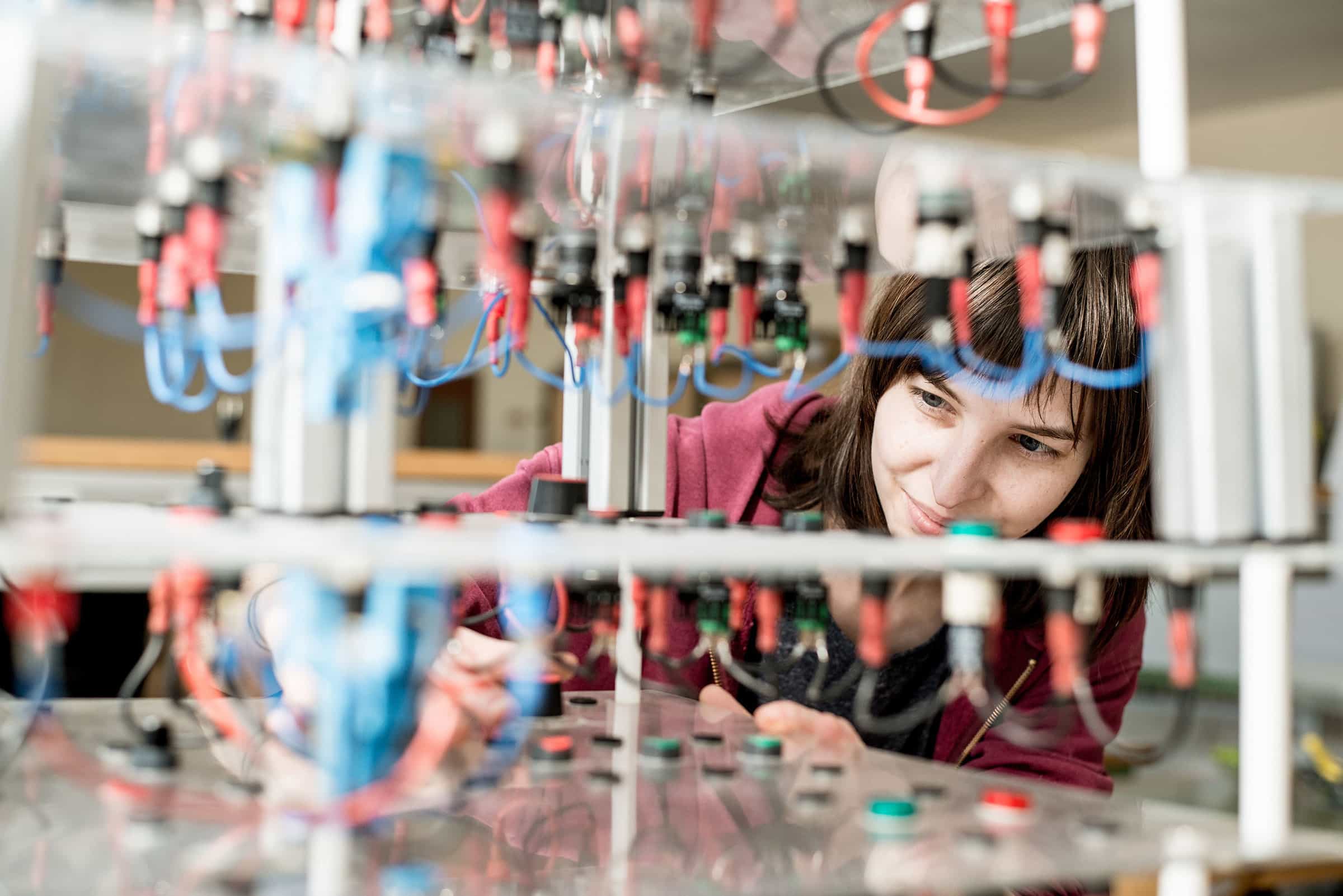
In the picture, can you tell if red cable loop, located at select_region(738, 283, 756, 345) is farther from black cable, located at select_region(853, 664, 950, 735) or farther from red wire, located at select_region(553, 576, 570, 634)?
black cable, located at select_region(853, 664, 950, 735)

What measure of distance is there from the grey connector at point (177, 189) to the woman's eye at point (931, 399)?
0.83 meters

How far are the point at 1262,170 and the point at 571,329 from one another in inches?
151

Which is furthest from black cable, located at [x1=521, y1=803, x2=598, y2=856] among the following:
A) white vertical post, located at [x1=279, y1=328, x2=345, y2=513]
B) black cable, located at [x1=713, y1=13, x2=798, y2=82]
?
black cable, located at [x1=713, y1=13, x2=798, y2=82]

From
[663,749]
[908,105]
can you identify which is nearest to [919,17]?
[908,105]

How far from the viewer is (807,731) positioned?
1215 millimetres

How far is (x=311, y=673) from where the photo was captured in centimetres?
80

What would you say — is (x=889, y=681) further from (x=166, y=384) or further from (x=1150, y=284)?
(x=166, y=384)

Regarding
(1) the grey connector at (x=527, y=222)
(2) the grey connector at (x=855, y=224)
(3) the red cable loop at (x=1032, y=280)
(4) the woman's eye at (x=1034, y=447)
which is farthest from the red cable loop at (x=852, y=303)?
(4) the woman's eye at (x=1034, y=447)

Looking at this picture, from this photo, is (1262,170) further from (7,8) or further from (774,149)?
(7,8)

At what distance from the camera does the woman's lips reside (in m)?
1.38

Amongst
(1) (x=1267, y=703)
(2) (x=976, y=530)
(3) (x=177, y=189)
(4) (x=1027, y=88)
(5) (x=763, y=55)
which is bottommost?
(1) (x=1267, y=703)

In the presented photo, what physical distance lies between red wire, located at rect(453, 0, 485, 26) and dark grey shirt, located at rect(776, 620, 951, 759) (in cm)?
80

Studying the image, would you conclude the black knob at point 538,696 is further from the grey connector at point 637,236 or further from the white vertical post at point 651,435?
the grey connector at point 637,236

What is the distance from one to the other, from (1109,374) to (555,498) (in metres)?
0.59
